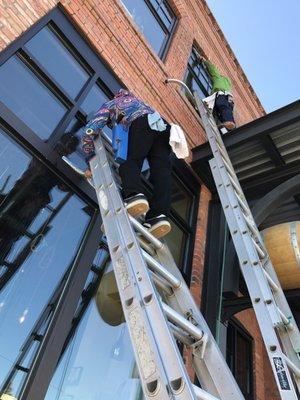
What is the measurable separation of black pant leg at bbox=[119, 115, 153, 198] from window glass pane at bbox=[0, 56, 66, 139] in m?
1.02

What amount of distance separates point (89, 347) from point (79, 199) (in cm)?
135

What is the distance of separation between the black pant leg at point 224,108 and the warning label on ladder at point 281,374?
506 cm

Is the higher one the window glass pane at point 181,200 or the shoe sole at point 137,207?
the window glass pane at point 181,200

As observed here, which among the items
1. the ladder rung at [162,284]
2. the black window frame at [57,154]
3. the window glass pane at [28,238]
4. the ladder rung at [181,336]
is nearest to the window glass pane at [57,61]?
the black window frame at [57,154]

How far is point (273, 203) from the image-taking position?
486cm

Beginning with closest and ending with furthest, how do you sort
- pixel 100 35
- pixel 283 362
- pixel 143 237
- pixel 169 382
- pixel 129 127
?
pixel 169 382 < pixel 283 362 < pixel 143 237 < pixel 129 127 < pixel 100 35

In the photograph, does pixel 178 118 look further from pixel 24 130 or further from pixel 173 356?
pixel 173 356

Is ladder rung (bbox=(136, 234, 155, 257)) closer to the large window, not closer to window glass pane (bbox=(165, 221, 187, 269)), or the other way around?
window glass pane (bbox=(165, 221, 187, 269))

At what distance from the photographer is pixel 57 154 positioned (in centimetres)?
366

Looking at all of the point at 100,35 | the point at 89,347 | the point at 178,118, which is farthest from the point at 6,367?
the point at 178,118

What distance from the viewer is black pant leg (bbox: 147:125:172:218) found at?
A: 9.42ft

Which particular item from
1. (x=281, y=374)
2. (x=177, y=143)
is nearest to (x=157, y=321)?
(x=281, y=374)

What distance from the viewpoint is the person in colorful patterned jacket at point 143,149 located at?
2.66 metres

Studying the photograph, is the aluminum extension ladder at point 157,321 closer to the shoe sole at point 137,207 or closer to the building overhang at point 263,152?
the shoe sole at point 137,207
